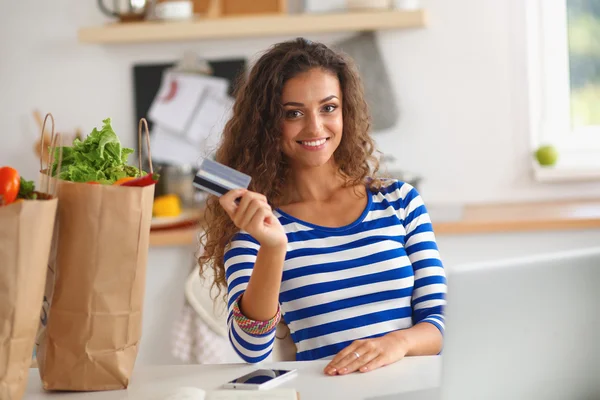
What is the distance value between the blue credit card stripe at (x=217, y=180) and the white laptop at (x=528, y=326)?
0.38 meters

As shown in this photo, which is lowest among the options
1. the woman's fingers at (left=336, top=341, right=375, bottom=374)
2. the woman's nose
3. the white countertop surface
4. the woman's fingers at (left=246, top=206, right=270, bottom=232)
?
the white countertop surface

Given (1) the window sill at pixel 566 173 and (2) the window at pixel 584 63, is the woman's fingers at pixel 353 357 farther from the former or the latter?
(2) the window at pixel 584 63

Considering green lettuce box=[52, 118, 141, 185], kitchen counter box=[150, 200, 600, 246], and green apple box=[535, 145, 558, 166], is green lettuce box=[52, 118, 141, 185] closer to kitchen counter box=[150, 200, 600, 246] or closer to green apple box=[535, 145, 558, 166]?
kitchen counter box=[150, 200, 600, 246]

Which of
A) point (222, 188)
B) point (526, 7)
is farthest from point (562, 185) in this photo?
point (222, 188)

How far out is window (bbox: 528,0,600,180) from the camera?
10.2ft

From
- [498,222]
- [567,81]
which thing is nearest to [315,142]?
[498,222]

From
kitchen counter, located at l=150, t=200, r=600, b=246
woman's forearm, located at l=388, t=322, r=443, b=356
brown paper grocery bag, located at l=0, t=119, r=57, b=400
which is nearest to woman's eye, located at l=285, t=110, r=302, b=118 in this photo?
woman's forearm, located at l=388, t=322, r=443, b=356

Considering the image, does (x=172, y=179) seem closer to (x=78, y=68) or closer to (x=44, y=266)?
(x=78, y=68)

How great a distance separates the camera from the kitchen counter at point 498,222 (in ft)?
8.66

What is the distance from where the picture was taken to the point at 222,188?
1.19 m

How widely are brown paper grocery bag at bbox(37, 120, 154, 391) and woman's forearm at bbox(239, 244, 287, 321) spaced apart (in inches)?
9.6

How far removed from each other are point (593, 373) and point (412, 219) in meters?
0.76

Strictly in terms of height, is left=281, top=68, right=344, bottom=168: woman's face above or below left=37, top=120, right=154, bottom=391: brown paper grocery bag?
above

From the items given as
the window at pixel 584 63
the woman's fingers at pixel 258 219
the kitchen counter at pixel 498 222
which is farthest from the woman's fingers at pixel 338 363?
the window at pixel 584 63
